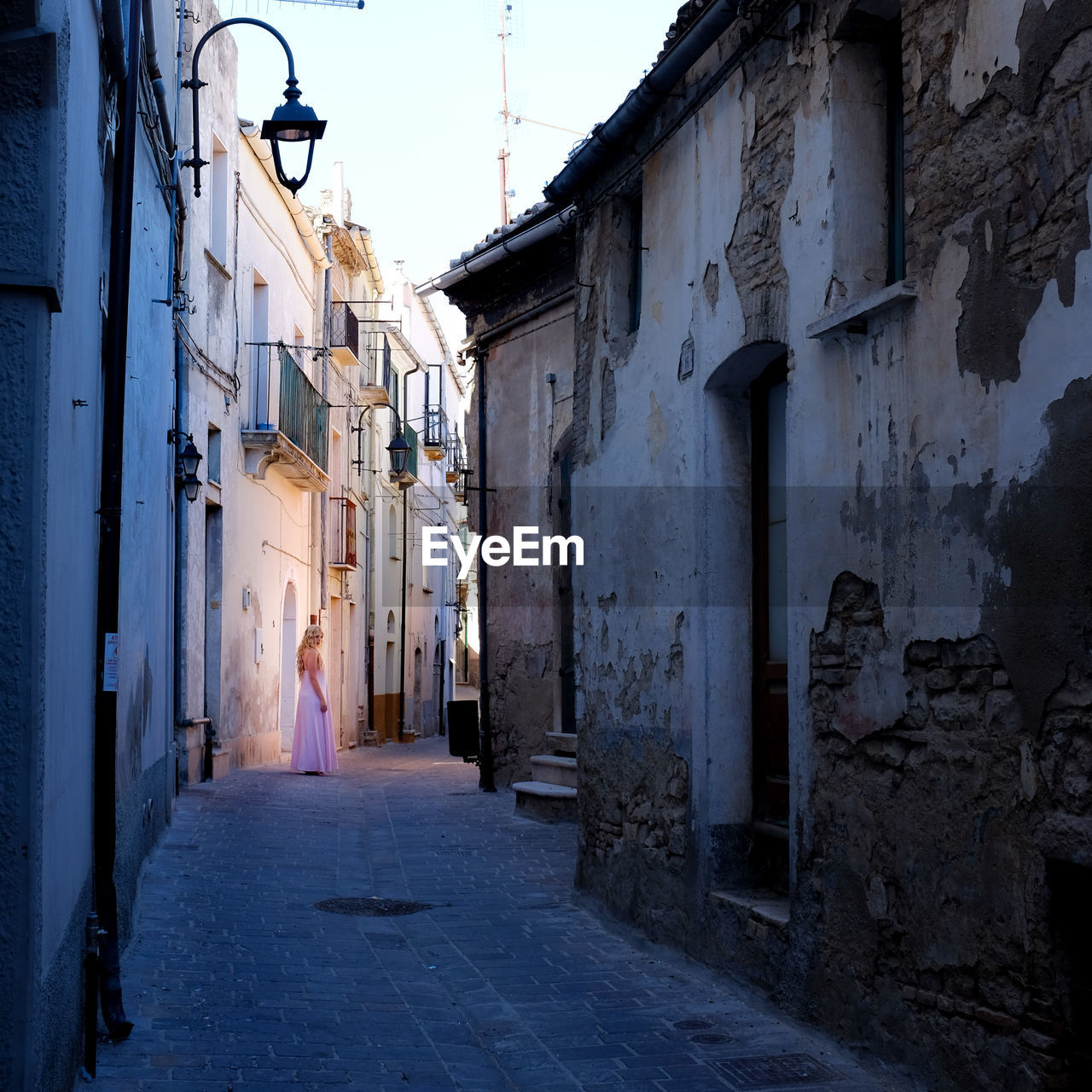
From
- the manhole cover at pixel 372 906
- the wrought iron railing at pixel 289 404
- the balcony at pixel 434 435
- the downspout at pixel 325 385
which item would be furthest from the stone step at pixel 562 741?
the balcony at pixel 434 435

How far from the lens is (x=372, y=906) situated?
8.98 metres

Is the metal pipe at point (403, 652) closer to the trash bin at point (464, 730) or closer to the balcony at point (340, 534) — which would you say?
the balcony at point (340, 534)

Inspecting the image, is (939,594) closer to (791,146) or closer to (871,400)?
A: (871,400)

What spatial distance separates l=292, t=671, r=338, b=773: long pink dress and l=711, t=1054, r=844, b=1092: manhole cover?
1247 cm

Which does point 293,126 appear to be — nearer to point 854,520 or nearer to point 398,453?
point 854,520

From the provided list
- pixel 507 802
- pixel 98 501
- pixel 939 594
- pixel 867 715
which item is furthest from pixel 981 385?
pixel 507 802

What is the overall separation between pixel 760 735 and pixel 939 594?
240 cm

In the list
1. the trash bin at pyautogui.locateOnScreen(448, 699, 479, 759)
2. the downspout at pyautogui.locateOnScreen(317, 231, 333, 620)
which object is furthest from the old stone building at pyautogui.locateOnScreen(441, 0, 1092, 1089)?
the downspout at pyautogui.locateOnScreen(317, 231, 333, 620)

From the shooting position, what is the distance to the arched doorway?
2166cm

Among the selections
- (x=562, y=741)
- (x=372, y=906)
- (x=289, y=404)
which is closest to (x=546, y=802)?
(x=562, y=741)

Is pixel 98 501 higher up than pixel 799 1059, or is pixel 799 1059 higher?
pixel 98 501

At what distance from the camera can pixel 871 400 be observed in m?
5.71

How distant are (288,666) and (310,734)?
463 centimetres

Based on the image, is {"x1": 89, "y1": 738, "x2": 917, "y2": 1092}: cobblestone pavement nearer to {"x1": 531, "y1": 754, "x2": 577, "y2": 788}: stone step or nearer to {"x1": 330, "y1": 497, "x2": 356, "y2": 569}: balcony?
{"x1": 531, "y1": 754, "x2": 577, "y2": 788}: stone step
